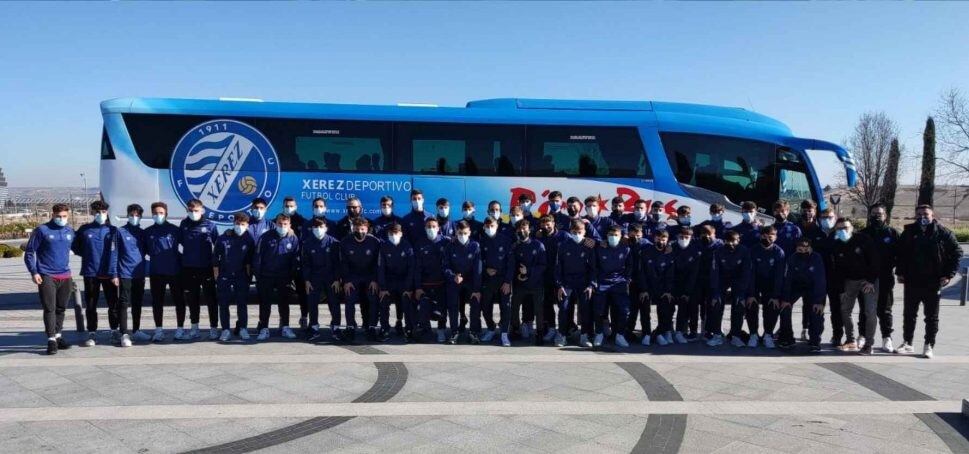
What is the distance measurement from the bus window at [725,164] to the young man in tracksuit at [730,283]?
3344 mm

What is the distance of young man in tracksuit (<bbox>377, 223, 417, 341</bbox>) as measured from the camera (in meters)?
7.83

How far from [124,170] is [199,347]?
171 inches

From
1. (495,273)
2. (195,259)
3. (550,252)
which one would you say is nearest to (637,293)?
(550,252)

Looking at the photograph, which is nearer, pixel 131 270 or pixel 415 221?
pixel 131 270

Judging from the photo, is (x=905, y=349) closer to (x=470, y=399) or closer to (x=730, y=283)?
(x=730, y=283)

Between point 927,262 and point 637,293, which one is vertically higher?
point 927,262

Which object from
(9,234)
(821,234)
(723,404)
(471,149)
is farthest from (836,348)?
(9,234)

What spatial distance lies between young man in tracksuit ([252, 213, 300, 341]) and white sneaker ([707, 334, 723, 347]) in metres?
5.28

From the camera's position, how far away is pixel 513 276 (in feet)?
25.5

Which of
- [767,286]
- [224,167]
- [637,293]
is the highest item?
[224,167]

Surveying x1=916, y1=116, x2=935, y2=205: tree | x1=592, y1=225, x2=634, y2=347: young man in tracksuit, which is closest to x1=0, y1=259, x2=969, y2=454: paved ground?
x1=592, y1=225, x2=634, y2=347: young man in tracksuit

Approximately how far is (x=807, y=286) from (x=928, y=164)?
37.6m

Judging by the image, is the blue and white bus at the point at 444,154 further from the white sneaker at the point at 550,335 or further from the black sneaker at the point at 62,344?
the black sneaker at the point at 62,344

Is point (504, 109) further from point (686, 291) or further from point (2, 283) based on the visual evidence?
point (2, 283)
